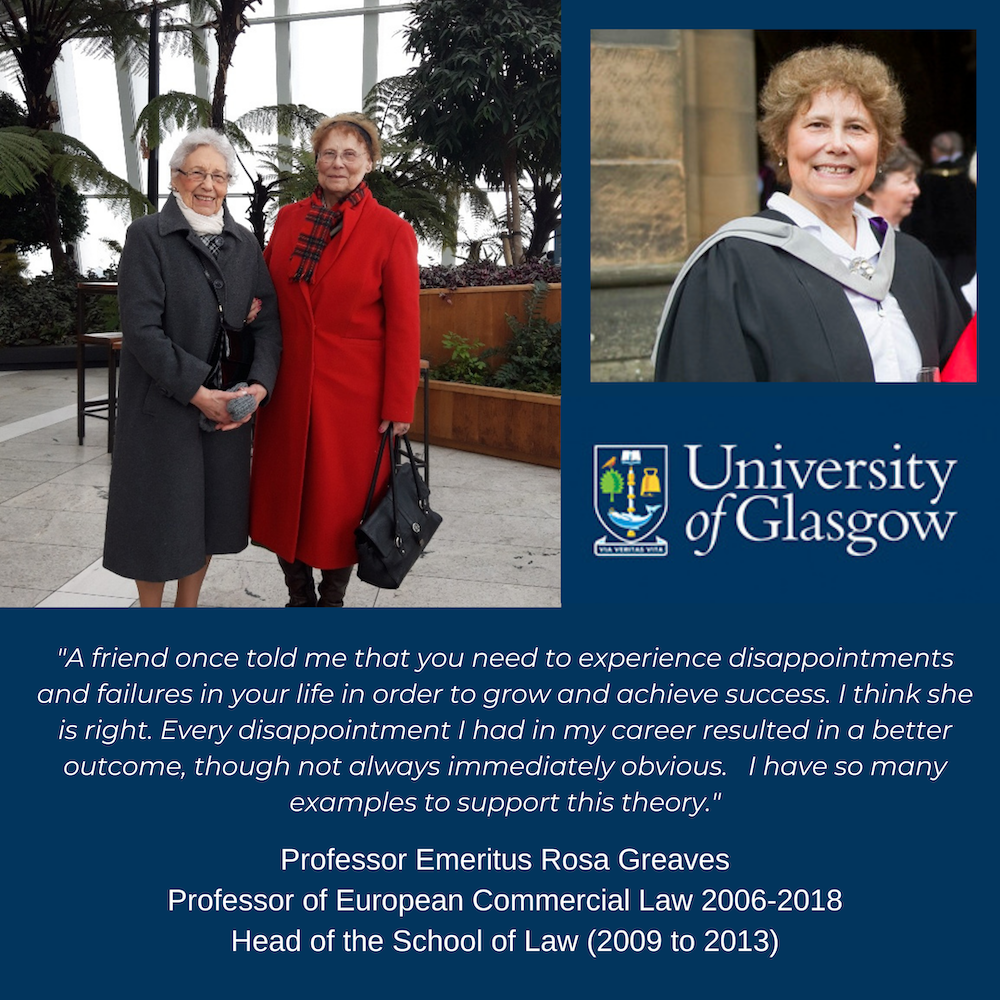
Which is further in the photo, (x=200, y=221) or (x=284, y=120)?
(x=284, y=120)

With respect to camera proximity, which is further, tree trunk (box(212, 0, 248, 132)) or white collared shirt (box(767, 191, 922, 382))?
tree trunk (box(212, 0, 248, 132))

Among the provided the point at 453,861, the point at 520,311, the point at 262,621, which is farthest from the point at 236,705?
the point at 520,311

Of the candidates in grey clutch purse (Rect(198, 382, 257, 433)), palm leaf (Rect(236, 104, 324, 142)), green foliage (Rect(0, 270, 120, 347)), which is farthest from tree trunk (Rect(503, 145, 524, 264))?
grey clutch purse (Rect(198, 382, 257, 433))

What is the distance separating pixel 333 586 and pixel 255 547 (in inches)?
56.3

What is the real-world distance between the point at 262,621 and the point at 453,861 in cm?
58

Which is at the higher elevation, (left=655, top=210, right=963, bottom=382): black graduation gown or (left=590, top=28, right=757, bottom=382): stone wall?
(left=590, top=28, right=757, bottom=382): stone wall

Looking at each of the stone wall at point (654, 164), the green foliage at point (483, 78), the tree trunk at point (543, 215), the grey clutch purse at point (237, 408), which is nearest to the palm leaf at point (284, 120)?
the green foliage at point (483, 78)

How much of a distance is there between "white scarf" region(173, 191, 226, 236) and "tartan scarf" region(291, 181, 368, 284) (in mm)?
241

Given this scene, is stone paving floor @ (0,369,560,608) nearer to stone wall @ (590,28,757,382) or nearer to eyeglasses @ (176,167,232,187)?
eyeglasses @ (176,167,232,187)

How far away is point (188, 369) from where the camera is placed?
285 centimetres

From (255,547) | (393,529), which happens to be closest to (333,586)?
(393,529)

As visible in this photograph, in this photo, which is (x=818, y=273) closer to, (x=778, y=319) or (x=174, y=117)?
(x=778, y=319)

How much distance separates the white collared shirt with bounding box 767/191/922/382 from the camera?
201cm

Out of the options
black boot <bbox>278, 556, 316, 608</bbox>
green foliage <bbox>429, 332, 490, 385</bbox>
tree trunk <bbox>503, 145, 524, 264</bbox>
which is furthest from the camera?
tree trunk <bbox>503, 145, 524, 264</bbox>
